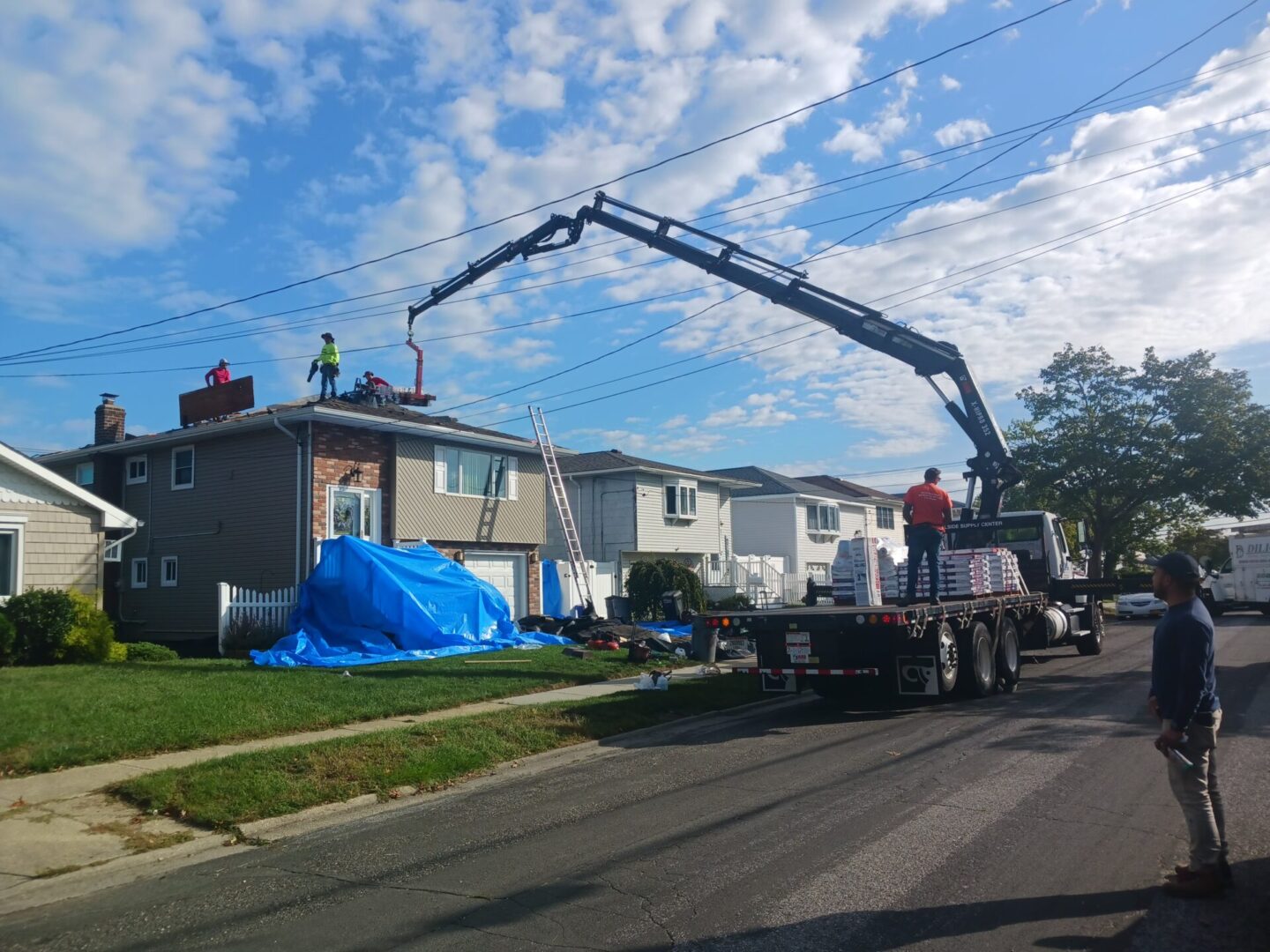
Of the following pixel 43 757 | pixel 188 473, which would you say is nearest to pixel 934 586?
pixel 43 757

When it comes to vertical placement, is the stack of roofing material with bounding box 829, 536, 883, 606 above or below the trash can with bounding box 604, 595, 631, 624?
above

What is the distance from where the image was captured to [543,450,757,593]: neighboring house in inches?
1469

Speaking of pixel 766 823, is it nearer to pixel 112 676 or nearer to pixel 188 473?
pixel 112 676

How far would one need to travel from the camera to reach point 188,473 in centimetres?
2548

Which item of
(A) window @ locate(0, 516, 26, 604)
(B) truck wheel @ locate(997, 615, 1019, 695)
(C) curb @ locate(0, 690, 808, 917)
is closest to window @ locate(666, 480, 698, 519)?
(A) window @ locate(0, 516, 26, 604)

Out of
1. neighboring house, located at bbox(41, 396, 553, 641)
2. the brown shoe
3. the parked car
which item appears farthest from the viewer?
the parked car

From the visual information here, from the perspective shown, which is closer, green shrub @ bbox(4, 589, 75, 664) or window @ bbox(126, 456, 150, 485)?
green shrub @ bbox(4, 589, 75, 664)

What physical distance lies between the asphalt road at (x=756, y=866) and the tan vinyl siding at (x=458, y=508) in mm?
15691

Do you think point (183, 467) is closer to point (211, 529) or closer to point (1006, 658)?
point (211, 529)

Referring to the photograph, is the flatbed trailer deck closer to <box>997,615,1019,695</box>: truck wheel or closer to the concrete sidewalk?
<box>997,615,1019,695</box>: truck wheel

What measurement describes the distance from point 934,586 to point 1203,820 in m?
7.96

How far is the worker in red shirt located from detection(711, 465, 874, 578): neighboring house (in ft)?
106

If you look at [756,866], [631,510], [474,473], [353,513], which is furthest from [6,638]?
[631,510]

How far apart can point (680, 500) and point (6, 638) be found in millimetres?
25814
